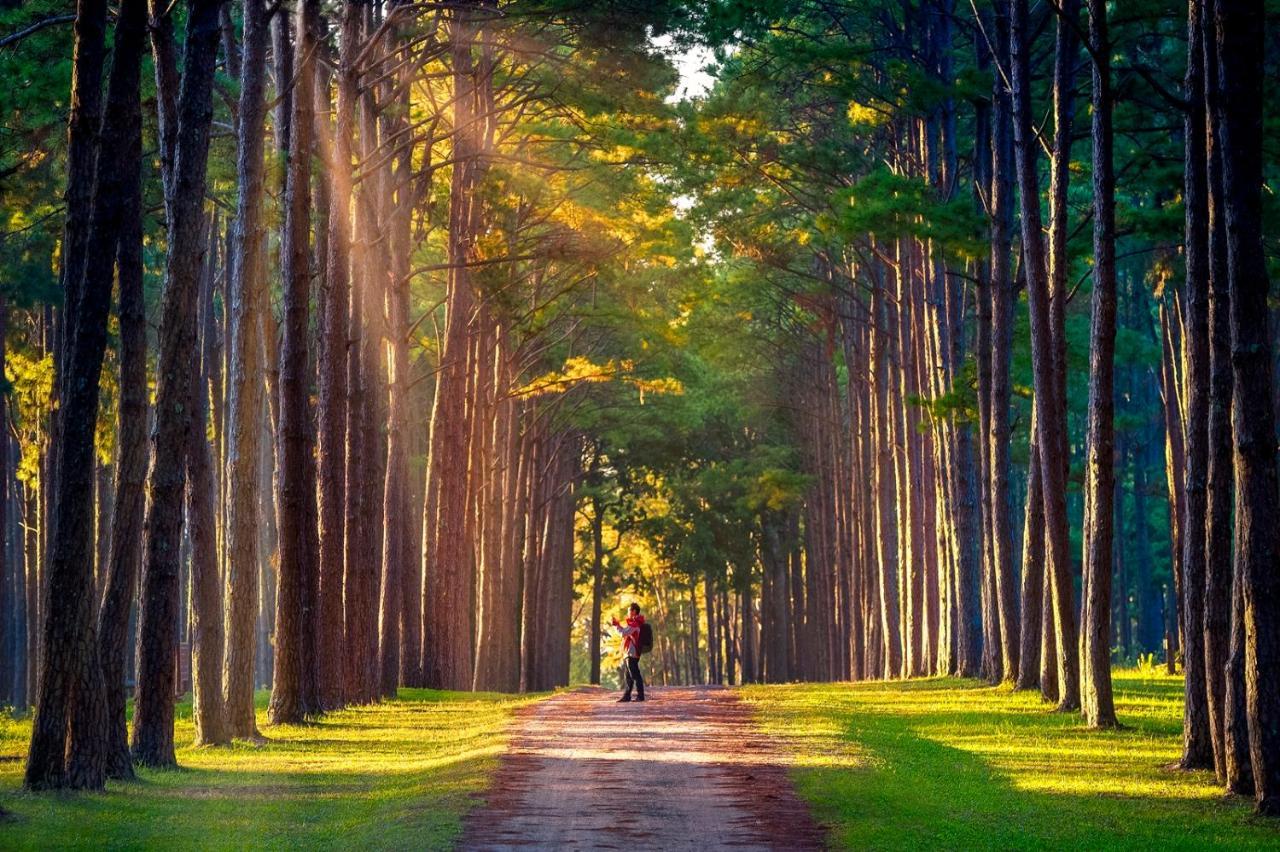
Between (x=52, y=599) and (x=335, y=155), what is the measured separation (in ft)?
45.3

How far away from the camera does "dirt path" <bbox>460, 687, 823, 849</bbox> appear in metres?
12.5

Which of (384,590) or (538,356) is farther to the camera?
(538,356)

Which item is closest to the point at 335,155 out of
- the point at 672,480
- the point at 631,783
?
the point at 631,783

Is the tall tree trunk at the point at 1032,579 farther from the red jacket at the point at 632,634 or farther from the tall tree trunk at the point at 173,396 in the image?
the tall tree trunk at the point at 173,396

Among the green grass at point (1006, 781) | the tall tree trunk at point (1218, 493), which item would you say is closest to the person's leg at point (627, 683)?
the green grass at point (1006, 781)

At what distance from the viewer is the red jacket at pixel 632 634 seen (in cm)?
2969

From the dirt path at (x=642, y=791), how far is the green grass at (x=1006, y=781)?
462 millimetres

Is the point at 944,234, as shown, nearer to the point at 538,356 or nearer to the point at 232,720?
the point at 232,720

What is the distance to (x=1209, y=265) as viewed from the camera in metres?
16.1

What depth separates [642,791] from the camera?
15461 mm

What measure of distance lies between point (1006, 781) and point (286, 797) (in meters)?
6.82

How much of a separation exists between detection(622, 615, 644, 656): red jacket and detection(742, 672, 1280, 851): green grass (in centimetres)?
382

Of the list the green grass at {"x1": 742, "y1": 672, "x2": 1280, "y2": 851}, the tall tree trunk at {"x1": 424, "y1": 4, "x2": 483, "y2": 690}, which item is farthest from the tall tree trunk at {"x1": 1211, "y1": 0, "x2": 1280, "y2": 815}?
the tall tree trunk at {"x1": 424, "y1": 4, "x2": 483, "y2": 690}

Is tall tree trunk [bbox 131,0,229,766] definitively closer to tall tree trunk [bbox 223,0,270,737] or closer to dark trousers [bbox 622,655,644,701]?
→ tall tree trunk [bbox 223,0,270,737]
